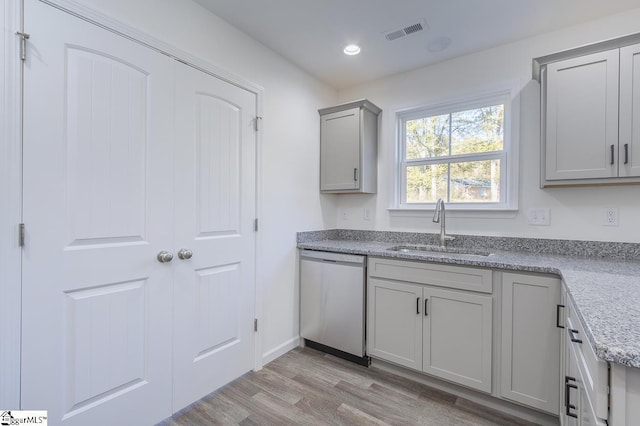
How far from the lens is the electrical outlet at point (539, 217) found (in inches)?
86.1

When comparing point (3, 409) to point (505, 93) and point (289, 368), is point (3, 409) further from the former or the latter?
point (505, 93)

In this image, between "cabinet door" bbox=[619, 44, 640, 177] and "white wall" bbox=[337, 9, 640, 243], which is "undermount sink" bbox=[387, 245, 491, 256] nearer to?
Result: "white wall" bbox=[337, 9, 640, 243]

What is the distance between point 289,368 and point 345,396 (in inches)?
21.4

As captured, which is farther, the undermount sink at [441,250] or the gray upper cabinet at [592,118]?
the undermount sink at [441,250]

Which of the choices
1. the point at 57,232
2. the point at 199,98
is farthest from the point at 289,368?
the point at 199,98

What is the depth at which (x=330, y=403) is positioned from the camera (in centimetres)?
192

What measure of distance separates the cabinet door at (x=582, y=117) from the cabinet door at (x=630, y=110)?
3 centimetres

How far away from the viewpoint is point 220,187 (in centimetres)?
206

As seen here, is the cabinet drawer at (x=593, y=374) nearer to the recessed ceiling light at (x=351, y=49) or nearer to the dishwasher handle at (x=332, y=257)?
the dishwasher handle at (x=332, y=257)

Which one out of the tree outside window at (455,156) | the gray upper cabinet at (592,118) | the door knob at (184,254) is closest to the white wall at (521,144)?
the tree outside window at (455,156)

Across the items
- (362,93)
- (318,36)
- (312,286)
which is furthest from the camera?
(362,93)

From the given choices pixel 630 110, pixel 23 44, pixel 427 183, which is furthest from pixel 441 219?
Result: pixel 23 44

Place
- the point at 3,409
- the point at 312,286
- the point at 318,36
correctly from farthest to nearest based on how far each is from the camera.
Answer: the point at 312,286 → the point at 318,36 → the point at 3,409

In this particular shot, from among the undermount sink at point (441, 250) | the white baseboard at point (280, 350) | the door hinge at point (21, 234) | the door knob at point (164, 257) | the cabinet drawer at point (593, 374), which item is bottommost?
the white baseboard at point (280, 350)
